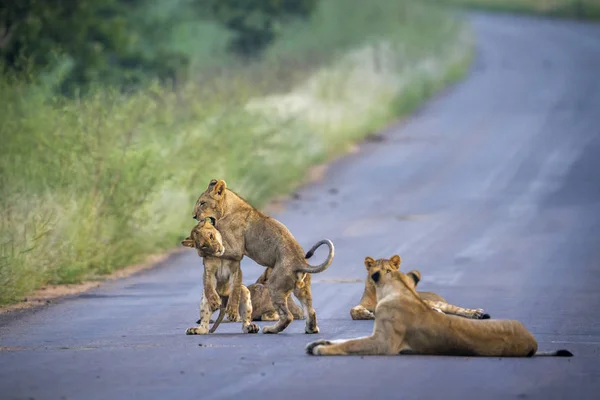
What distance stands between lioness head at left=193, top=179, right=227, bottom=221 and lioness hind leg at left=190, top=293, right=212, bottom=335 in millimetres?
851

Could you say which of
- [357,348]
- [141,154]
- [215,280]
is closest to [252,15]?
[141,154]

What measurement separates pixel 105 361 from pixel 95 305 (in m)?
3.79

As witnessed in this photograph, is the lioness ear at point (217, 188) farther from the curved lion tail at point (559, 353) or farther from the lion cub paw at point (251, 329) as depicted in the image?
the curved lion tail at point (559, 353)

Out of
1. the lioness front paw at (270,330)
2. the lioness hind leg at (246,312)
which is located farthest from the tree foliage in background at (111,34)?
the lioness front paw at (270,330)

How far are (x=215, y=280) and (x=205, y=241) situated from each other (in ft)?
1.63

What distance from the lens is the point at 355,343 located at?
36.2 feet

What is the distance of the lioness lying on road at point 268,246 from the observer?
12.5 metres

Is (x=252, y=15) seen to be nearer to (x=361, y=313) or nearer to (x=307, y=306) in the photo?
(x=361, y=313)

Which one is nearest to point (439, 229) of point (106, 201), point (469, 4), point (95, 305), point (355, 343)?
point (106, 201)

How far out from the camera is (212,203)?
13.2 metres

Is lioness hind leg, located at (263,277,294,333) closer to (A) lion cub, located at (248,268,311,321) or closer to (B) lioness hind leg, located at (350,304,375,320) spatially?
(A) lion cub, located at (248,268,311,321)

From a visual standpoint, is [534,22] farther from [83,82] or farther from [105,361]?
[105,361]

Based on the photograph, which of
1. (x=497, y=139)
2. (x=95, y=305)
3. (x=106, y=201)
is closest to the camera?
(x=95, y=305)

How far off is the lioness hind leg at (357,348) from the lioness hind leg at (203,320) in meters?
1.70
